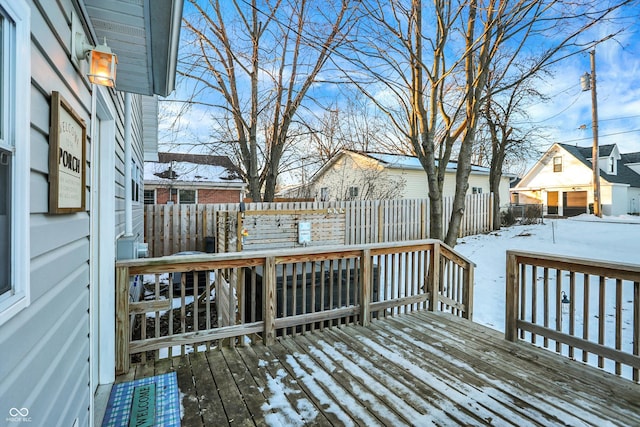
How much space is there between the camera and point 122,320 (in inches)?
104

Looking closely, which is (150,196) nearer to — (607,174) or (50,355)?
(50,355)

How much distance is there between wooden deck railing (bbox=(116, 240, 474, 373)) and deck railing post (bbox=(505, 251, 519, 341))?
2.90 ft

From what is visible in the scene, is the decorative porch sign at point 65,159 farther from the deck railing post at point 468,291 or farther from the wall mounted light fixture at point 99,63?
the deck railing post at point 468,291

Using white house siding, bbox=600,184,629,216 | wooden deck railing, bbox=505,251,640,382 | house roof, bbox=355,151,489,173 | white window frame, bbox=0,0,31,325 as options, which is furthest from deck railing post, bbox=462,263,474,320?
white house siding, bbox=600,184,629,216

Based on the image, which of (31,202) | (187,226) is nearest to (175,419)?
(31,202)

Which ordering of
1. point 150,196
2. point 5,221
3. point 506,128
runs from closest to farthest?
1. point 5,221
2. point 506,128
3. point 150,196

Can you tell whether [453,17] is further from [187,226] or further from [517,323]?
[187,226]

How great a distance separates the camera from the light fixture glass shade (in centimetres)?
188

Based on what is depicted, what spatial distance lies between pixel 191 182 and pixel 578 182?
71.8ft

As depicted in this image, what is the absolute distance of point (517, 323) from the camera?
337cm

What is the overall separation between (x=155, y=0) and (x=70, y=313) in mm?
1765

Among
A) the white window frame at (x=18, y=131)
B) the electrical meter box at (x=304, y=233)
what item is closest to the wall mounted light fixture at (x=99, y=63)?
the white window frame at (x=18, y=131)

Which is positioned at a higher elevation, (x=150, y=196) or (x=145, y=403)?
(x=150, y=196)

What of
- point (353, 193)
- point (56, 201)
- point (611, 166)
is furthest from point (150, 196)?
point (611, 166)
